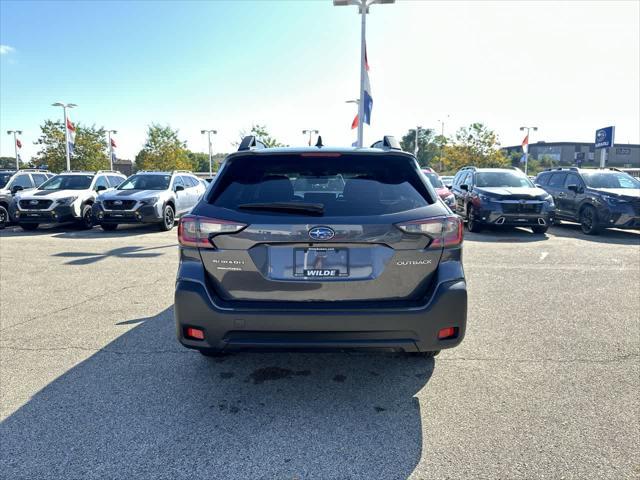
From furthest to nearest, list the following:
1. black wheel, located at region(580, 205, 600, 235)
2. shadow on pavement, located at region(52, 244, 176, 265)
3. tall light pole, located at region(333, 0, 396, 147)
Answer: tall light pole, located at region(333, 0, 396, 147), black wheel, located at region(580, 205, 600, 235), shadow on pavement, located at region(52, 244, 176, 265)

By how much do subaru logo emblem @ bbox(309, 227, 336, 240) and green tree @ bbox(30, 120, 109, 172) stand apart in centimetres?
5079

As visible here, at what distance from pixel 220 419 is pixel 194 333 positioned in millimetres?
601

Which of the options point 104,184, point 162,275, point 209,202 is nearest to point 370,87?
point 104,184

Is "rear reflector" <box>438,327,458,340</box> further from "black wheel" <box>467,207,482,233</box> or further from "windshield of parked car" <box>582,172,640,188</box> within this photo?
"windshield of parked car" <box>582,172,640,188</box>

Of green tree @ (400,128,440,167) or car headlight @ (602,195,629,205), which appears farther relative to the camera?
green tree @ (400,128,440,167)

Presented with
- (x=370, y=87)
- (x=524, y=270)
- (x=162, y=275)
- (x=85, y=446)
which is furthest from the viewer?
(x=370, y=87)

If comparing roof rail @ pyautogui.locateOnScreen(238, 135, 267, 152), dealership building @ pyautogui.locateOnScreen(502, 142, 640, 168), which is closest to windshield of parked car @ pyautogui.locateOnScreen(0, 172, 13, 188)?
roof rail @ pyautogui.locateOnScreen(238, 135, 267, 152)

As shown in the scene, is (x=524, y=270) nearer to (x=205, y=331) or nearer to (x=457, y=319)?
(x=457, y=319)

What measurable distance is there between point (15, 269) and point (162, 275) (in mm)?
2873

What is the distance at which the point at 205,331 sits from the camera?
9.65ft

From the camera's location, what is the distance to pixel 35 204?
13.7 metres

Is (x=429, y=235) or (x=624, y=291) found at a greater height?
(x=429, y=235)

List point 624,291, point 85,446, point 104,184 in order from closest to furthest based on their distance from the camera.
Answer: point 85,446, point 624,291, point 104,184

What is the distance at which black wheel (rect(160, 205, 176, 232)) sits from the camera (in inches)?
541
